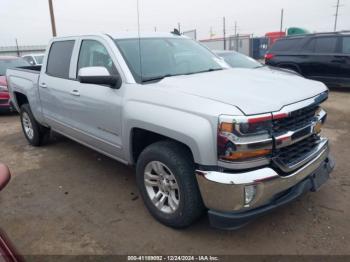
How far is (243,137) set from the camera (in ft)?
8.04

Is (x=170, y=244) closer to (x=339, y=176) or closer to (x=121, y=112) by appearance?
(x=121, y=112)

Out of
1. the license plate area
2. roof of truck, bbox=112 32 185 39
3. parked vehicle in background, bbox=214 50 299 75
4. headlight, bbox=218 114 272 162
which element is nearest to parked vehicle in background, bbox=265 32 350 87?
parked vehicle in background, bbox=214 50 299 75

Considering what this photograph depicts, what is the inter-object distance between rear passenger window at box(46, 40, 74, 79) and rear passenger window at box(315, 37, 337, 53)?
828cm

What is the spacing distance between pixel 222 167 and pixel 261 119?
0.47 m

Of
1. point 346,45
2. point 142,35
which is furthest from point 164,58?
point 346,45

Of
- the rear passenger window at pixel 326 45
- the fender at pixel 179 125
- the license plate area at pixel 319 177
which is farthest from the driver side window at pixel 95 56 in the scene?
the rear passenger window at pixel 326 45

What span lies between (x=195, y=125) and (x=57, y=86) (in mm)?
2670

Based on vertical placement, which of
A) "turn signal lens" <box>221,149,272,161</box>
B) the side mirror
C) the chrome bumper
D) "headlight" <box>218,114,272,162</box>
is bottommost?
the chrome bumper

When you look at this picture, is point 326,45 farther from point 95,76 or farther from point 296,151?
point 95,76

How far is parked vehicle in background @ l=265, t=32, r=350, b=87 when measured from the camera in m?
9.68

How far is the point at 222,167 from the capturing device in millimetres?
2527

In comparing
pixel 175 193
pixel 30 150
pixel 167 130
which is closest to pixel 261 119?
pixel 167 130

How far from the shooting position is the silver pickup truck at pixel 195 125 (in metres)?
2.49

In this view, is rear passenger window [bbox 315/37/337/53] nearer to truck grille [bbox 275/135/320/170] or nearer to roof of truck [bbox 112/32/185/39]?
roof of truck [bbox 112/32/185/39]
